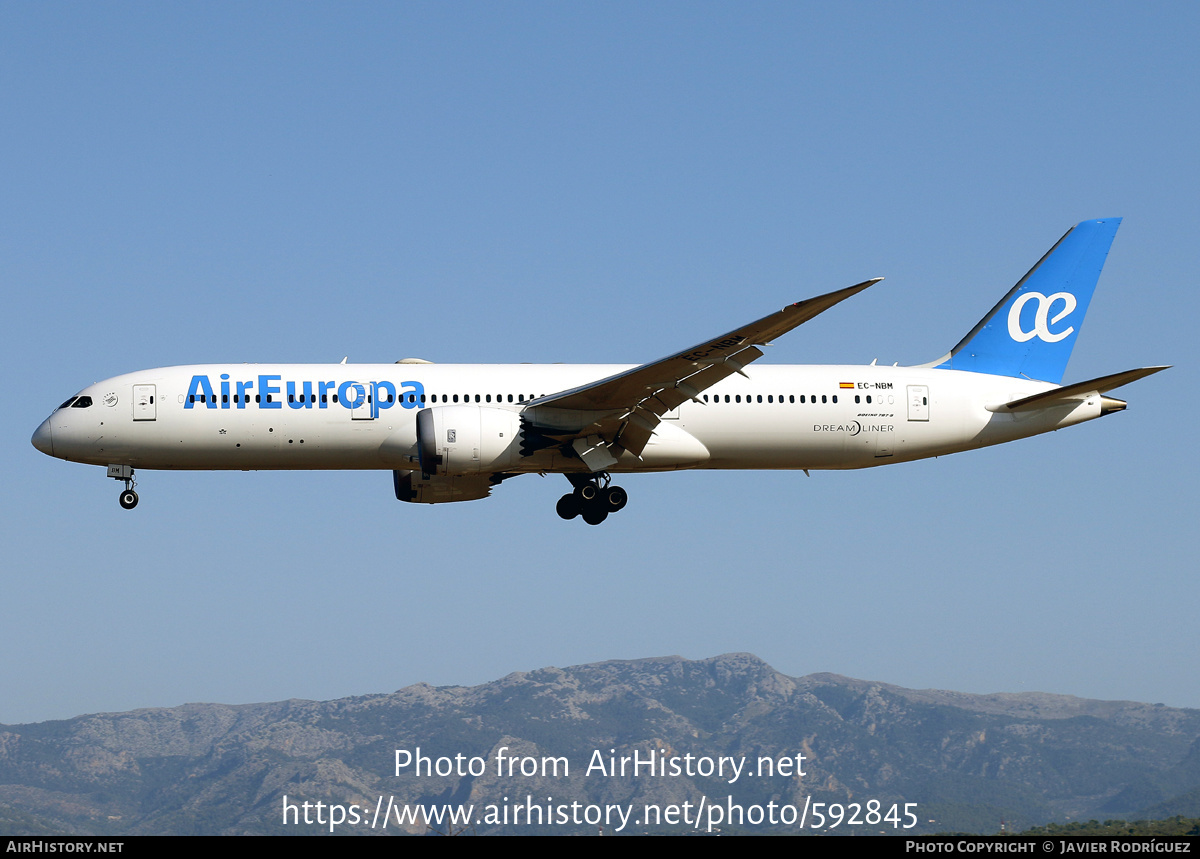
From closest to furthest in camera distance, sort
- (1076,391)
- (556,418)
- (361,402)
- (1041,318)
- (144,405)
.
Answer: (556,418)
(361,402)
(144,405)
(1076,391)
(1041,318)

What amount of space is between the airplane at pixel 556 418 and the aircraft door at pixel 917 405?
4 cm

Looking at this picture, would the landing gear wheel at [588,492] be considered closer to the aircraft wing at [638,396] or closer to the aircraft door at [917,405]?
the aircraft wing at [638,396]

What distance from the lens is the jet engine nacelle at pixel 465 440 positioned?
36219 mm

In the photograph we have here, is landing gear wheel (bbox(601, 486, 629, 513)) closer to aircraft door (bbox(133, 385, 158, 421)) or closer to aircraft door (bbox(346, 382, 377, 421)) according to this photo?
aircraft door (bbox(346, 382, 377, 421))

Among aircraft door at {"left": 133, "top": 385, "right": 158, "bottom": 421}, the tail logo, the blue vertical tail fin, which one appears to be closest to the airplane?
aircraft door at {"left": 133, "top": 385, "right": 158, "bottom": 421}

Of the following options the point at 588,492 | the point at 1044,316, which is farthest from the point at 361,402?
the point at 1044,316

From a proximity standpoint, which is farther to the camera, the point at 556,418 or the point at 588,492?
the point at 588,492

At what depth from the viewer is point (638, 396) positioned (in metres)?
37.0

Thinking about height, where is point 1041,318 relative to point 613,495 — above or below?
above

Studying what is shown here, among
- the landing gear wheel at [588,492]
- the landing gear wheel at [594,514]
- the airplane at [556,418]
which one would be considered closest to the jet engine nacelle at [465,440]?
the airplane at [556,418]

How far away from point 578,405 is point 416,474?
711 cm

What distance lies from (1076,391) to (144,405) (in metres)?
26.6

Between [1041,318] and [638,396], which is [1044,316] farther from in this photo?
[638,396]

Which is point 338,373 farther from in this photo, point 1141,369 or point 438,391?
point 1141,369
